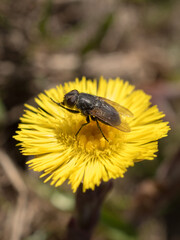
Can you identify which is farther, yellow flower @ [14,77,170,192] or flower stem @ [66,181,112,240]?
flower stem @ [66,181,112,240]

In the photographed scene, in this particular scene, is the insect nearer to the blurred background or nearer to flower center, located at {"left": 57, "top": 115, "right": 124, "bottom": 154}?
Answer: flower center, located at {"left": 57, "top": 115, "right": 124, "bottom": 154}

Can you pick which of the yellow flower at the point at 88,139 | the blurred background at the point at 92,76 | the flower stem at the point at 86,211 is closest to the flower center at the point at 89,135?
the yellow flower at the point at 88,139

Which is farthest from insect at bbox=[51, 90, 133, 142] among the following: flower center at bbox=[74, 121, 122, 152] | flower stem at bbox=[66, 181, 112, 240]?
flower stem at bbox=[66, 181, 112, 240]

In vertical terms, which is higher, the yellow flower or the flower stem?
the yellow flower

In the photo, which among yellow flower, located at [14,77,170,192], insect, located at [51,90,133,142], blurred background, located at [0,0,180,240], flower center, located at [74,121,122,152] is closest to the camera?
yellow flower, located at [14,77,170,192]

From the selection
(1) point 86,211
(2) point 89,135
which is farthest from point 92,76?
(1) point 86,211

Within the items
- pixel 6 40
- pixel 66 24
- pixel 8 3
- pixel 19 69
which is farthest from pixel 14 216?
pixel 66 24

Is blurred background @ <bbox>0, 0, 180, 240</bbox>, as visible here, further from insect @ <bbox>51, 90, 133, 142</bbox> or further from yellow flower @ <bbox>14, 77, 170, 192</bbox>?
insect @ <bbox>51, 90, 133, 142</bbox>

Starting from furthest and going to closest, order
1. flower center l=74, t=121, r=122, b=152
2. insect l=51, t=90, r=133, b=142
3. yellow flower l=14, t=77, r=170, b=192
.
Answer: flower center l=74, t=121, r=122, b=152
insect l=51, t=90, r=133, b=142
yellow flower l=14, t=77, r=170, b=192
